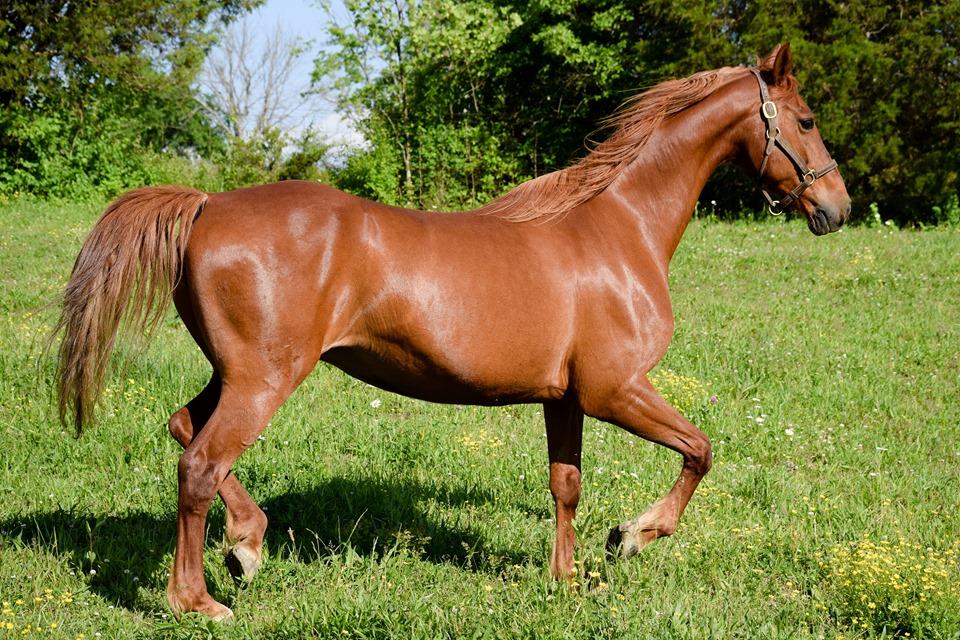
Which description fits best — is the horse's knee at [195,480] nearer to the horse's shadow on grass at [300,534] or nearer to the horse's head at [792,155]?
the horse's shadow on grass at [300,534]

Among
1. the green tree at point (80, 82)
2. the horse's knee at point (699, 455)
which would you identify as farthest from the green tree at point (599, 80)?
the horse's knee at point (699, 455)

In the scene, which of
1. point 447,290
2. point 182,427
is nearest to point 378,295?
point 447,290

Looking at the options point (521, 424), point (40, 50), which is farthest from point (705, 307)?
point (40, 50)

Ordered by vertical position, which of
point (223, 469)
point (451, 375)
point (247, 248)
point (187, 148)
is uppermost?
point (247, 248)

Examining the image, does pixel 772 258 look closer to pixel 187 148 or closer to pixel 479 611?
pixel 479 611

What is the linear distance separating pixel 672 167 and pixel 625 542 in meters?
1.87

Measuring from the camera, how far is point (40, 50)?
20406mm

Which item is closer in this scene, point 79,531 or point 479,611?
point 479,611

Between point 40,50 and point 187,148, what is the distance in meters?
19.5

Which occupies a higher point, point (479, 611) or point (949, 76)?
point (949, 76)

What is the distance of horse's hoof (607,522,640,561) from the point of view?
12.8 feet

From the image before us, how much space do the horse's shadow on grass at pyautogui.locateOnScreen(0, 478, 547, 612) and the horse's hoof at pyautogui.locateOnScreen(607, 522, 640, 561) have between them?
50 cm

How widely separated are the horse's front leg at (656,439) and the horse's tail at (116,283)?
197 cm

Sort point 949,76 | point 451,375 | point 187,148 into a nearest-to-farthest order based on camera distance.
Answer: point 451,375, point 949,76, point 187,148
